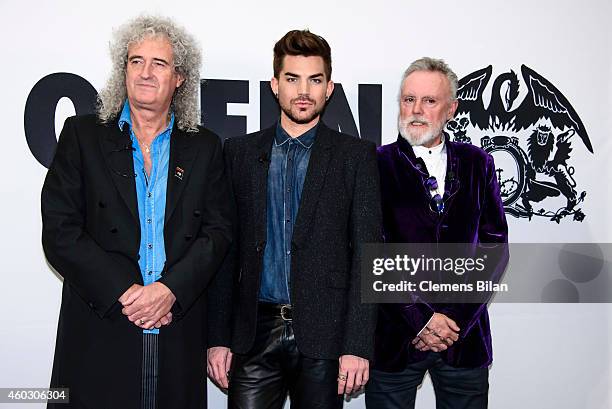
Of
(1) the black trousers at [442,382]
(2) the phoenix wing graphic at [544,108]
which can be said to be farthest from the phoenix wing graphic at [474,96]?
(1) the black trousers at [442,382]

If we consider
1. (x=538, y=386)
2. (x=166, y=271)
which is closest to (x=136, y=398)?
(x=166, y=271)

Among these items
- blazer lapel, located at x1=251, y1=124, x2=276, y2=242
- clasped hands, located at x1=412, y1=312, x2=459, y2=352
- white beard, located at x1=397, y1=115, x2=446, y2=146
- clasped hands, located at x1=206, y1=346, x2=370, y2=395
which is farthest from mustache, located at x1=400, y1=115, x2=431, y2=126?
clasped hands, located at x1=206, y1=346, x2=370, y2=395

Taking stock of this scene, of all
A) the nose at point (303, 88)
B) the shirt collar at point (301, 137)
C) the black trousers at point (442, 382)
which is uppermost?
the nose at point (303, 88)

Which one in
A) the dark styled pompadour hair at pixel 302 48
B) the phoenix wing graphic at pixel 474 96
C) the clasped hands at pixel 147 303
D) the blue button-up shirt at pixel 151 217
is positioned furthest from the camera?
the phoenix wing graphic at pixel 474 96

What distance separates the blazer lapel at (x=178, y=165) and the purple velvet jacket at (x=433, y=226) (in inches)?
33.9

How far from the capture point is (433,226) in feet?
8.79

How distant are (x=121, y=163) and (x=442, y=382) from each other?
1648 millimetres

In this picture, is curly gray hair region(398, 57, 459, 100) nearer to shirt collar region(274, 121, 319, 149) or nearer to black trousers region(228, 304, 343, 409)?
shirt collar region(274, 121, 319, 149)

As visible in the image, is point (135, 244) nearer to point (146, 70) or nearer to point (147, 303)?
point (147, 303)

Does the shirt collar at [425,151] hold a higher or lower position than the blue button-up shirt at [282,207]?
higher

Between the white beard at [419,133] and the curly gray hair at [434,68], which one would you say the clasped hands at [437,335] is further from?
the curly gray hair at [434,68]

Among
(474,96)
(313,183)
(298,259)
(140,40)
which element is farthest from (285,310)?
(474,96)

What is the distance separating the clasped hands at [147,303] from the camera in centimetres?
217

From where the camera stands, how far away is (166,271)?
2.27 metres
